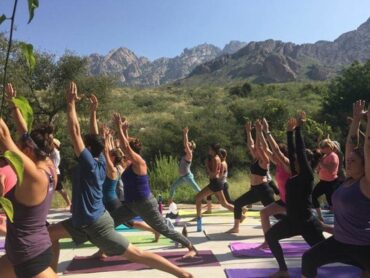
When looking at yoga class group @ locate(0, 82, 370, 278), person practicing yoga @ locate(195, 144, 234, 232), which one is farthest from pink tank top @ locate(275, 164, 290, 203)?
person practicing yoga @ locate(195, 144, 234, 232)

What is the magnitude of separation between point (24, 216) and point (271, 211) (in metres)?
4.26

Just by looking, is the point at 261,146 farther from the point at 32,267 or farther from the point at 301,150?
the point at 32,267

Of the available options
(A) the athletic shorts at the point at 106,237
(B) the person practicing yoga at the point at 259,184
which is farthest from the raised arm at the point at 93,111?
(B) the person practicing yoga at the point at 259,184

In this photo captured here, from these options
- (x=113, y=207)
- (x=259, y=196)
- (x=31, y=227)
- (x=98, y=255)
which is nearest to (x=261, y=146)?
(x=259, y=196)

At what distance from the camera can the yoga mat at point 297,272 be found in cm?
591

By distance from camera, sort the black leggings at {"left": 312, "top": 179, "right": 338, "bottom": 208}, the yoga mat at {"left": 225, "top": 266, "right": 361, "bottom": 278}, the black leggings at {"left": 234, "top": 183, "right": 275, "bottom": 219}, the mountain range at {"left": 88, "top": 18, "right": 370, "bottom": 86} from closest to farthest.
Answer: the yoga mat at {"left": 225, "top": 266, "right": 361, "bottom": 278}
the black leggings at {"left": 234, "top": 183, "right": 275, "bottom": 219}
the black leggings at {"left": 312, "top": 179, "right": 338, "bottom": 208}
the mountain range at {"left": 88, "top": 18, "right": 370, "bottom": 86}

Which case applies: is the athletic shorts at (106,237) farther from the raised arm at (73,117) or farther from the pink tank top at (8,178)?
the pink tank top at (8,178)

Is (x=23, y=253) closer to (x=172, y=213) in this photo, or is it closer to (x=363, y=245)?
(x=363, y=245)

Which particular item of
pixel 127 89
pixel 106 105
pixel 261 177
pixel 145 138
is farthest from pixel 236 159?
pixel 127 89

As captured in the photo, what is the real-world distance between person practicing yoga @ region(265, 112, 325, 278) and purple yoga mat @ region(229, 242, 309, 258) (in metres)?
1.29

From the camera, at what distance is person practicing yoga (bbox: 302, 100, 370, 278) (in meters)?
4.30

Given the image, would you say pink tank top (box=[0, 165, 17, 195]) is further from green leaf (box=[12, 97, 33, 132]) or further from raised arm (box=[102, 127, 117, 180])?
green leaf (box=[12, 97, 33, 132])

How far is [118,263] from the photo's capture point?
22.1 ft

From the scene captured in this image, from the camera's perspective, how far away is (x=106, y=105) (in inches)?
931
